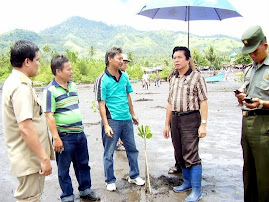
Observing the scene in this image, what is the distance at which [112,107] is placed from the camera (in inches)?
142

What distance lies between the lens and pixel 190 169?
134 inches

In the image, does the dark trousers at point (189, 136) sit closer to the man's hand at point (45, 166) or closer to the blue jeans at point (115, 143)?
the blue jeans at point (115, 143)

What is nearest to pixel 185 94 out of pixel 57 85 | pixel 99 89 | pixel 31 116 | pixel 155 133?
pixel 99 89

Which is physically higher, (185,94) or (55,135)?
(185,94)

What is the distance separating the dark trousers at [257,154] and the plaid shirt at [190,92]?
702 mm

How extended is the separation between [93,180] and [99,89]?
1600 mm

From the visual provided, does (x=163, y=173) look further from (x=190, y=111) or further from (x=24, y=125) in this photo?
(x=24, y=125)

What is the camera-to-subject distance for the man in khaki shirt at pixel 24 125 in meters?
2.12

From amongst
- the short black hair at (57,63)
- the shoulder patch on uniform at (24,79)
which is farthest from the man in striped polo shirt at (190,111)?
the shoulder patch on uniform at (24,79)

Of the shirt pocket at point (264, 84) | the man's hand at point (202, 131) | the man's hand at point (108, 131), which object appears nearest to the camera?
the shirt pocket at point (264, 84)

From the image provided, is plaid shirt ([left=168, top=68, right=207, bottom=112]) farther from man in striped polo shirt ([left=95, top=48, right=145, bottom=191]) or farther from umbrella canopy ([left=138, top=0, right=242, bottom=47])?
umbrella canopy ([left=138, top=0, right=242, bottom=47])

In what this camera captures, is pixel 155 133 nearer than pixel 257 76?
No

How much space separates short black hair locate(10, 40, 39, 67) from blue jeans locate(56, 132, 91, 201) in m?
1.15

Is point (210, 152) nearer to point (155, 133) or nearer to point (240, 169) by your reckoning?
point (240, 169)
